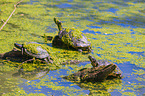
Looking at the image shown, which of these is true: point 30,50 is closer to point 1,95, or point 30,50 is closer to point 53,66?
point 53,66

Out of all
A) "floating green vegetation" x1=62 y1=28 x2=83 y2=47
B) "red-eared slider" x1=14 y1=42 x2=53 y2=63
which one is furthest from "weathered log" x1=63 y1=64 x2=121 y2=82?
"floating green vegetation" x1=62 y1=28 x2=83 y2=47

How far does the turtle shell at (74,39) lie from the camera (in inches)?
199

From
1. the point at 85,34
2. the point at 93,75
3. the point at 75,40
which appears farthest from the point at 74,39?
the point at 93,75

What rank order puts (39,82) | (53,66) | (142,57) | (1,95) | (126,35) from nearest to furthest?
(1,95)
(39,82)
(53,66)
(142,57)
(126,35)

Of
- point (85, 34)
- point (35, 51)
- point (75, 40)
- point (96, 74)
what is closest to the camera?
point (96, 74)

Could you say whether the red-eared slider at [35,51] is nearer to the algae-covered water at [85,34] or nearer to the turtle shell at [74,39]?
the algae-covered water at [85,34]

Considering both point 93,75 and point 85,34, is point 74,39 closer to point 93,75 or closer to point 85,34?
point 85,34

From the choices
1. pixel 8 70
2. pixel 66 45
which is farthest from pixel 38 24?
pixel 8 70

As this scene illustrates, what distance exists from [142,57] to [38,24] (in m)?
3.04

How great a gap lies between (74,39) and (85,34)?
103 centimetres

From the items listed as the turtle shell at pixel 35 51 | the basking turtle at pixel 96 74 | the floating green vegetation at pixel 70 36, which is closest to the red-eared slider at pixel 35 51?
the turtle shell at pixel 35 51

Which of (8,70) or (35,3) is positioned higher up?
(35,3)

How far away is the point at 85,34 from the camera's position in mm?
6125

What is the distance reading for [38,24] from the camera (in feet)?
21.8
